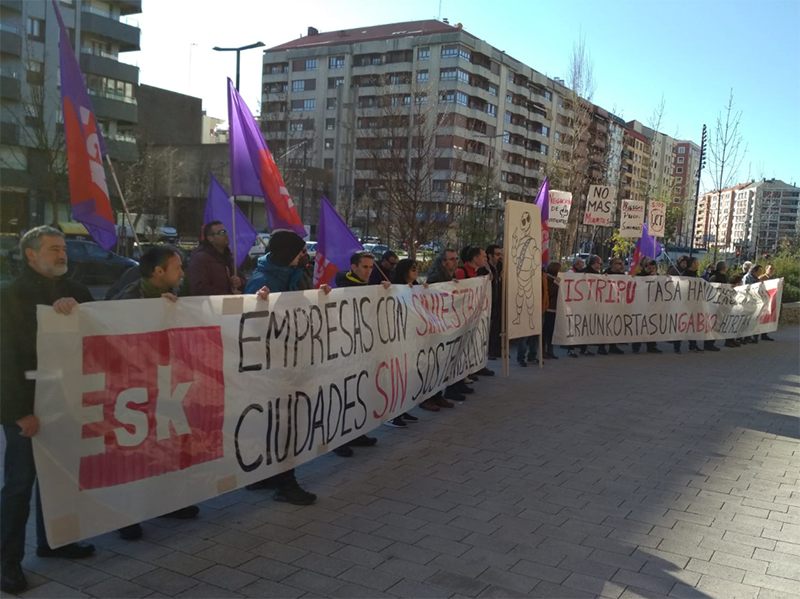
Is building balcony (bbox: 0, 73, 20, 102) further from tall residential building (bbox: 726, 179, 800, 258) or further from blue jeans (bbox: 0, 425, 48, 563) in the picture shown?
blue jeans (bbox: 0, 425, 48, 563)

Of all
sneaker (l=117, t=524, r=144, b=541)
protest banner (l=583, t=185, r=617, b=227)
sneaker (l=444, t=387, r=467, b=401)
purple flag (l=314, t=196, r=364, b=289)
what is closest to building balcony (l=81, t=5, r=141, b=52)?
protest banner (l=583, t=185, r=617, b=227)

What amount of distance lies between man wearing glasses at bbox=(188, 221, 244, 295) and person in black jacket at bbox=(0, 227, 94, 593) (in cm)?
243

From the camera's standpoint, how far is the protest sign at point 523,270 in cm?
1031

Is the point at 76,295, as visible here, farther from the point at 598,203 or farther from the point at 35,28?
the point at 35,28

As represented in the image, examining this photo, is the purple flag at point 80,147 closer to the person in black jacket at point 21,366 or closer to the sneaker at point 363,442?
the person in black jacket at point 21,366

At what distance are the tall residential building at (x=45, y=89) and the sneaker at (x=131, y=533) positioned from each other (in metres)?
24.5

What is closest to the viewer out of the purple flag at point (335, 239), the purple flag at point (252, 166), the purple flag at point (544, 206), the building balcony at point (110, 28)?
the purple flag at point (252, 166)

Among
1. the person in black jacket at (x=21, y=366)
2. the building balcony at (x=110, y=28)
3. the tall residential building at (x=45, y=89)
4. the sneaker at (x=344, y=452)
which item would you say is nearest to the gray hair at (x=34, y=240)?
the person in black jacket at (x=21, y=366)

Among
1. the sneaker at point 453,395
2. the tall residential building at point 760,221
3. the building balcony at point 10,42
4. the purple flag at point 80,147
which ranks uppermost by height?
the building balcony at point 10,42

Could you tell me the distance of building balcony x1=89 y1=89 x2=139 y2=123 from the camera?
1960 inches

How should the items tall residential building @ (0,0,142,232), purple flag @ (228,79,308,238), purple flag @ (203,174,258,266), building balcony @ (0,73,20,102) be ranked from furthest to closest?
building balcony @ (0,73,20,102) < tall residential building @ (0,0,142,232) < purple flag @ (203,174,258,266) < purple flag @ (228,79,308,238)

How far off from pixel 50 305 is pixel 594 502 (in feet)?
12.9

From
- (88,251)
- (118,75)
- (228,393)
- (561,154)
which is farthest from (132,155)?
(228,393)

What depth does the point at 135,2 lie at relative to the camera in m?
52.0
